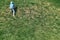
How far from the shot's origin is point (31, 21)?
1123cm

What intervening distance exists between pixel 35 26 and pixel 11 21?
128cm

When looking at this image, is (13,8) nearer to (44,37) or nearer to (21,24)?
(21,24)

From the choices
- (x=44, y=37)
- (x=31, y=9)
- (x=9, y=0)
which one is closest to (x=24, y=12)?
(x=31, y=9)

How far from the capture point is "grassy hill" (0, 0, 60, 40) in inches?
412

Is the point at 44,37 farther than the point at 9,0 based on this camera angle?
No

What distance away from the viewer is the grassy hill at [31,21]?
10477 millimetres

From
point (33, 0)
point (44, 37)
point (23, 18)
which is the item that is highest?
point (33, 0)

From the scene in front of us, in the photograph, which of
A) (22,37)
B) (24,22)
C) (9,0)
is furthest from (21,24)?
(9,0)

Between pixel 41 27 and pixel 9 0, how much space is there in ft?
8.74

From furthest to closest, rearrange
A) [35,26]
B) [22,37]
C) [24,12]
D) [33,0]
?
1. [33,0]
2. [24,12]
3. [35,26]
4. [22,37]

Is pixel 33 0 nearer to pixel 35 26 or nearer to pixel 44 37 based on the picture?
pixel 35 26

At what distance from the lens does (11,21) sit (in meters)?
11.1

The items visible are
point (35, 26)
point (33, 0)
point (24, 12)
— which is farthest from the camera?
point (33, 0)

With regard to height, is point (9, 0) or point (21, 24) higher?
point (9, 0)
